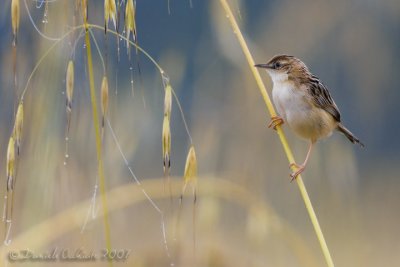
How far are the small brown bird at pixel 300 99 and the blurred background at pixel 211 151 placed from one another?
0.30ft

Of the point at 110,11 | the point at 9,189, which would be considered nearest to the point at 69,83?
the point at 110,11

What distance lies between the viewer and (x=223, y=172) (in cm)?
296

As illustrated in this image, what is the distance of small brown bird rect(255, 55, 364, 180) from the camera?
335 centimetres

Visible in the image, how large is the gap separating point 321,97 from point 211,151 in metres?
0.68

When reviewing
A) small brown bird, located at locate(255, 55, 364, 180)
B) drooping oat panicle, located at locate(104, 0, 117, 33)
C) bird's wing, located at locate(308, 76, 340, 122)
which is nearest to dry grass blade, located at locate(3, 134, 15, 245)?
drooping oat panicle, located at locate(104, 0, 117, 33)

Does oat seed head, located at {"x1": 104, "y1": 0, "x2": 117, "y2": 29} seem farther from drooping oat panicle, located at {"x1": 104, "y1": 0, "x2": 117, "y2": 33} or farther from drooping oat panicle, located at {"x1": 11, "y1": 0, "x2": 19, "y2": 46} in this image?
drooping oat panicle, located at {"x1": 11, "y1": 0, "x2": 19, "y2": 46}

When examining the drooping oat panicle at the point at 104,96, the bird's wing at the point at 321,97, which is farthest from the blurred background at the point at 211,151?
the bird's wing at the point at 321,97

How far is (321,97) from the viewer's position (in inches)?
138

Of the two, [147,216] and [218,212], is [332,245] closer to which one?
[147,216]

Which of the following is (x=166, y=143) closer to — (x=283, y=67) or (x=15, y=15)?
(x=15, y=15)

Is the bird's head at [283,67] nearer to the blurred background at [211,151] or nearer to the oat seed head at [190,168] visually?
the blurred background at [211,151]

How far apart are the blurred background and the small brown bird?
90 millimetres

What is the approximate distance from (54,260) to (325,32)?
2.12 metres

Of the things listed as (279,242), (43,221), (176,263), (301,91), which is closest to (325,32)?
(301,91)
